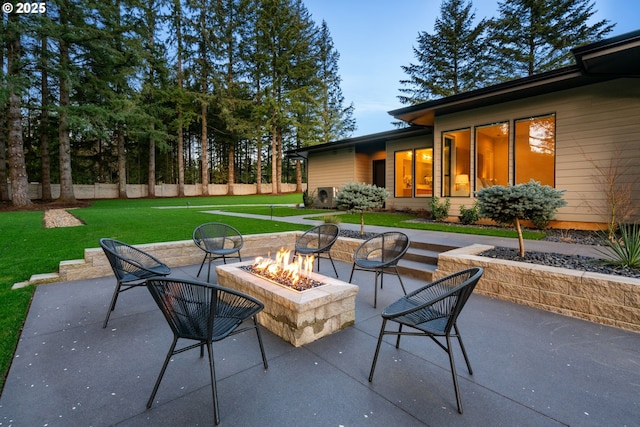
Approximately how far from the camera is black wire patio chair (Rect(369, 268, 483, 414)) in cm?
166

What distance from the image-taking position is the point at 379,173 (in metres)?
13.4

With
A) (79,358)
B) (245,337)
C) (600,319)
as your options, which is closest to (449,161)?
(600,319)

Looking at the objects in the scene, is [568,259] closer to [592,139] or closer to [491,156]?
[592,139]

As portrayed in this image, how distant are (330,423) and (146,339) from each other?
1733mm

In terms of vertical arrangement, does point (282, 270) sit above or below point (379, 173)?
below

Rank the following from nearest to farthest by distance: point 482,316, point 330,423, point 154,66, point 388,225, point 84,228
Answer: point 330,423, point 482,316, point 84,228, point 388,225, point 154,66

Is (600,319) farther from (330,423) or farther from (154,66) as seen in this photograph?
(154,66)

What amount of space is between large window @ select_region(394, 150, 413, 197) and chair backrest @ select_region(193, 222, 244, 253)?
816cm

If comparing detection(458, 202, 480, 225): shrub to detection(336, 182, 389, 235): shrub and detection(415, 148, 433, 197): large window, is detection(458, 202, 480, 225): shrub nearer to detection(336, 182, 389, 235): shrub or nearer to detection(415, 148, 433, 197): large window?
detection(415, 148, 433, 197): large window

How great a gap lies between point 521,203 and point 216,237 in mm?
4196

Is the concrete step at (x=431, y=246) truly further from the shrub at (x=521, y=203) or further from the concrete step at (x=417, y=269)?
the shrub at (x=521, y=203)

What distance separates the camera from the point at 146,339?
2.45m

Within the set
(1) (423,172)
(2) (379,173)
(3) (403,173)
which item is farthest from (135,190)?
(1) (423,172)

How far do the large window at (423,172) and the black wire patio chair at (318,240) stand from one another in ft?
24.5
